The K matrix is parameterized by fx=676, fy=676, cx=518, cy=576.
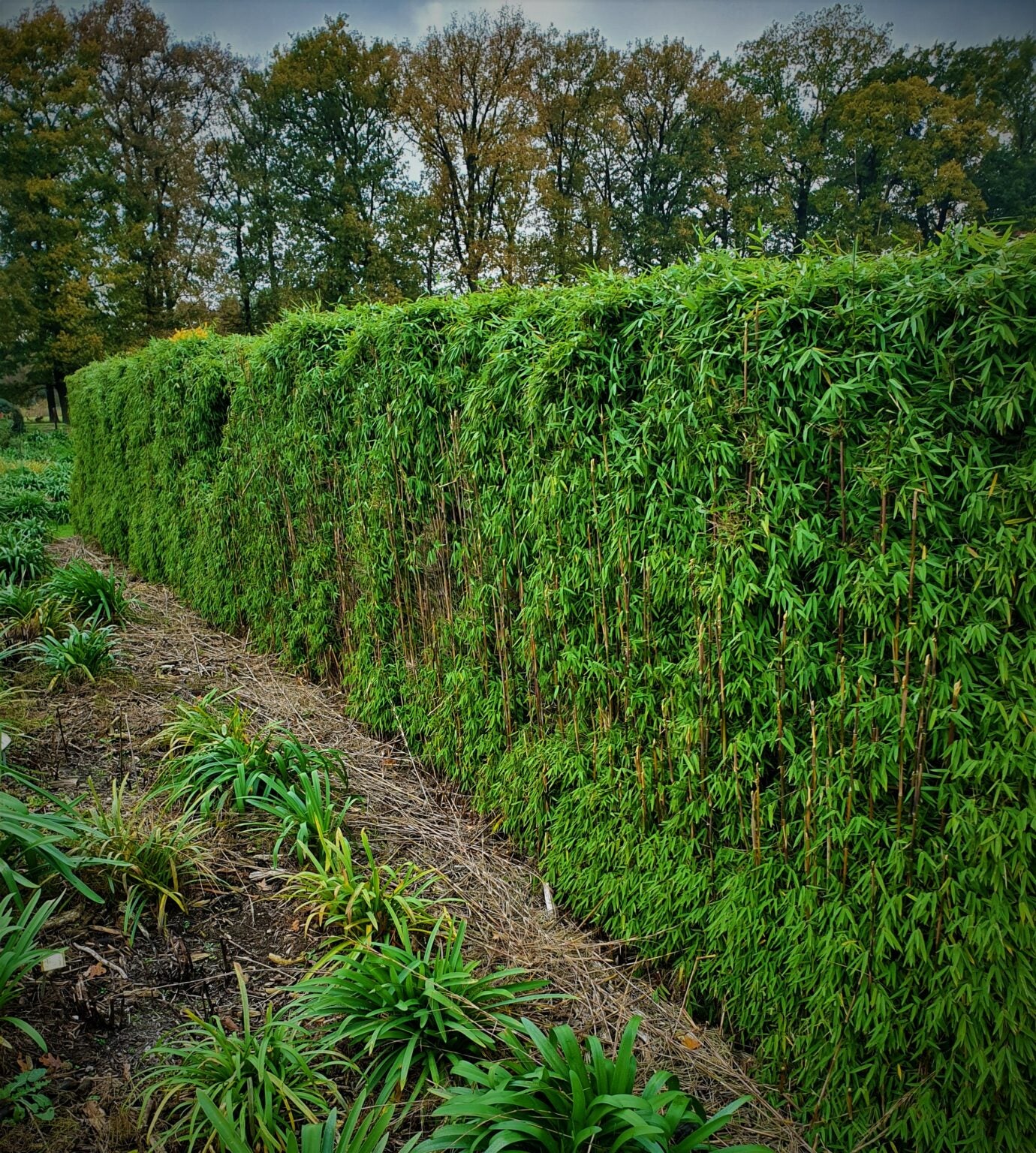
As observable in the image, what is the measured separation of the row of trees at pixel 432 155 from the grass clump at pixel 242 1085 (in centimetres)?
1884

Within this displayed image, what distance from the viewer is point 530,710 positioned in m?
2.80

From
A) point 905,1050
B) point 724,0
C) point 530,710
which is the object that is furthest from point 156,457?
point 724,0

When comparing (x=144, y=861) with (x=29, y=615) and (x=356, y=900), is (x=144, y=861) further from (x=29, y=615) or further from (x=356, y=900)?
(x=29, y=615)

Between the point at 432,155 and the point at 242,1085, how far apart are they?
2187 cm

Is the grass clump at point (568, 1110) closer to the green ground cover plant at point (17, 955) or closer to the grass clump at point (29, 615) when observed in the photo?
the green ground cover plant at point (17, 955)

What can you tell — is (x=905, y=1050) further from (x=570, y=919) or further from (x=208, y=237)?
(x=208, y=237)

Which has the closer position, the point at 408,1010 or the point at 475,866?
the point at 408,1010

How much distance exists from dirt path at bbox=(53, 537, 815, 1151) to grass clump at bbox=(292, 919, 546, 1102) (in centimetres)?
29

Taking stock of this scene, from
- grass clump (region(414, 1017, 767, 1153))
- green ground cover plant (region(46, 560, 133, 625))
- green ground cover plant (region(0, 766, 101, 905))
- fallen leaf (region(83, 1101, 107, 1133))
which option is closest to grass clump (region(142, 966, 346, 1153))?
fallen leaf (region(83, 1101, 107, 1133))

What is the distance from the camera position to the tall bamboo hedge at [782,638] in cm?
145

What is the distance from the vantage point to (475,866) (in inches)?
109

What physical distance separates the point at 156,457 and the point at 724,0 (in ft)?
38.0

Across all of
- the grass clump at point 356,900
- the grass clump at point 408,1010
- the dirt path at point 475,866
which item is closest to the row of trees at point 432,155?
the dirt path at point 475,866

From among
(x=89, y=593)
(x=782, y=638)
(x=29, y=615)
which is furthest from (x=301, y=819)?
(x=89, y=593)
